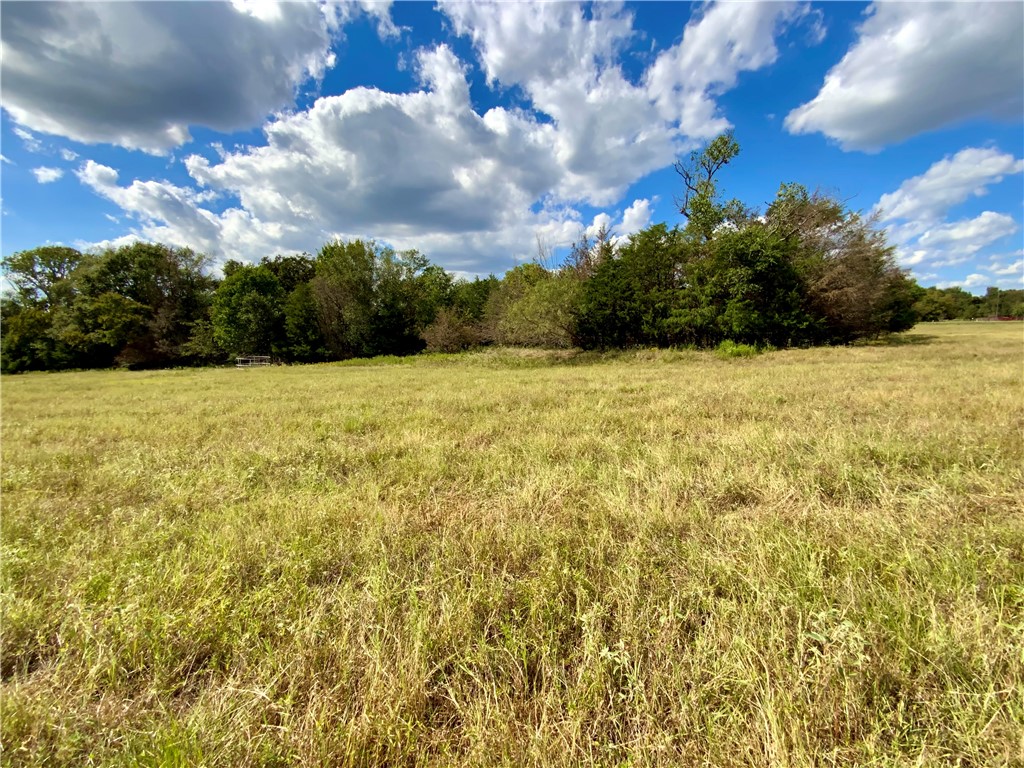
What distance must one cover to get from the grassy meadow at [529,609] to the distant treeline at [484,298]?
21.4m

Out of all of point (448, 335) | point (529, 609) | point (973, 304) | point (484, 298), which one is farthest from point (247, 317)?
point (973, 304)

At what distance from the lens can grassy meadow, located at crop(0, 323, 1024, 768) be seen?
1.41m

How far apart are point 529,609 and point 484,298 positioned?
45910 millimetres

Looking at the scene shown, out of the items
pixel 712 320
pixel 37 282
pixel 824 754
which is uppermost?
pixel 37 282

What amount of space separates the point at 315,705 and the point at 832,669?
2.05 m

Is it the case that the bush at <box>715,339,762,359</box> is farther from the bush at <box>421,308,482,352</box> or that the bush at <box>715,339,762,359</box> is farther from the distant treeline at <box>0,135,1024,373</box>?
the bush at <box>421,308,482,352</box>

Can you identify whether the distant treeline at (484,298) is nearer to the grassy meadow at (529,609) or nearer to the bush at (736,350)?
the bush at (736,350)

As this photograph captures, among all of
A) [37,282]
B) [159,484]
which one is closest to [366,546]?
[159,484]

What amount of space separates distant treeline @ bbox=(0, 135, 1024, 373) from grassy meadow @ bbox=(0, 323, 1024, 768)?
21.4 m

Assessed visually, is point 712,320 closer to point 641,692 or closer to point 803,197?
point 803,197

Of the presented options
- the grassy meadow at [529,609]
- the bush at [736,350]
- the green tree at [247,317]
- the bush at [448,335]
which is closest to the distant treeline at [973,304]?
the bush at [736,350]

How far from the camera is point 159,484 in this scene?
3949 millimetres

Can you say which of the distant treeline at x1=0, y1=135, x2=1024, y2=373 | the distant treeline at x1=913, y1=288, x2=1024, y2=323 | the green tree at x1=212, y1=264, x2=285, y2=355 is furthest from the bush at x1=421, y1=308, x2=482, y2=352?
the distant treeline at x1=913, y1=288, x2=1024, y2=323

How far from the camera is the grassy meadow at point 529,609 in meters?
1.41
